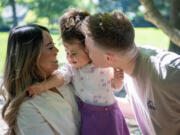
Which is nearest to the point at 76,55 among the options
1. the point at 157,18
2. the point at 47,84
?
the point at 47,84

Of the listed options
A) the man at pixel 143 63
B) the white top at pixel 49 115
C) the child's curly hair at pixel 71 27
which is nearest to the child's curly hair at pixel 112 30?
the man at pixel 143 63

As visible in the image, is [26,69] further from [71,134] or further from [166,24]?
[166,24]

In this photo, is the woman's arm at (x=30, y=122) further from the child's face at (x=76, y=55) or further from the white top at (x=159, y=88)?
the white top at (x=159, y=88)

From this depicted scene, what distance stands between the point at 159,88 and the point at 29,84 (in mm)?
689

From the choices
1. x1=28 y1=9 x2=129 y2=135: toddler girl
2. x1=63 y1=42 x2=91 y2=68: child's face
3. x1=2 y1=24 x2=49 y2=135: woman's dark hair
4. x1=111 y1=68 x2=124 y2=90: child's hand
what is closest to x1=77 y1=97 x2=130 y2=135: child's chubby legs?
x1=28 y1=9 x2=129 y2=135: toddler girl

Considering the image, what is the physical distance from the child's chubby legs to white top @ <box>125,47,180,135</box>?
19cm

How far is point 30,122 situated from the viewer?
1.37 metres

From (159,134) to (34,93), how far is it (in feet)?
2.37

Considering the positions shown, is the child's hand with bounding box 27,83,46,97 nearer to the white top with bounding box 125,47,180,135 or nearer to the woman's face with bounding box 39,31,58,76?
the woman's face with bounding box 39,31,58,76

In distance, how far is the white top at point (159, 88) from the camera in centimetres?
133

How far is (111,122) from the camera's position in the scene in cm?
161

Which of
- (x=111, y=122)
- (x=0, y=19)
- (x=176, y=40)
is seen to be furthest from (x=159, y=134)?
(x=0, y=19)

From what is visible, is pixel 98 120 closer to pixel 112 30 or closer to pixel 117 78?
pixel 117 78

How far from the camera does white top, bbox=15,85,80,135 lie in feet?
4.50
